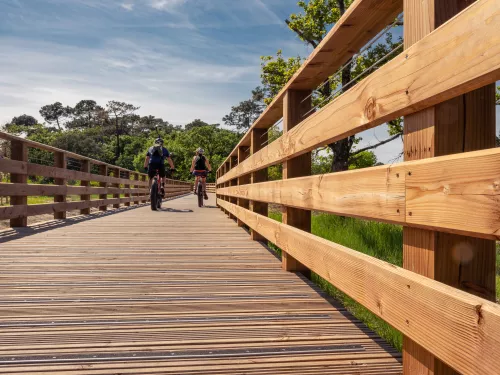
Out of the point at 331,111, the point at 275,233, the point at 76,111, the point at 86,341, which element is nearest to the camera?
the point at 86,341

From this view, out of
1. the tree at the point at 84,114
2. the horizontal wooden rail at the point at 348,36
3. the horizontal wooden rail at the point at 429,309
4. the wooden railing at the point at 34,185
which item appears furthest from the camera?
the tree at the point at 84,114

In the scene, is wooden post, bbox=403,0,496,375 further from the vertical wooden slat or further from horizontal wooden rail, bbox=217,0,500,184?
the vertical wooden slat

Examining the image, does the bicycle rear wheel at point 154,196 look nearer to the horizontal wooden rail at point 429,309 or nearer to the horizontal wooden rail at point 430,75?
the horizontal wooden rail at point 430,75

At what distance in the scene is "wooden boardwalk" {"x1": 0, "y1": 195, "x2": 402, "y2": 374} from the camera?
66.2 inches

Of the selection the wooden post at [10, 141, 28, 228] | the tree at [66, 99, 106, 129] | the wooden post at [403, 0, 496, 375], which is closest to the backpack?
the wooden post at [10, 141, 28, 228]

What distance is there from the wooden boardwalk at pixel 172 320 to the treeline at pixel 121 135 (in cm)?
5937

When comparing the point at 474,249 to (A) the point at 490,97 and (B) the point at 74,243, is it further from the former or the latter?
(B) the point at 74,243

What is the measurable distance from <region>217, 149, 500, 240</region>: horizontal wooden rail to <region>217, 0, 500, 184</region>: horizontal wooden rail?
192mm

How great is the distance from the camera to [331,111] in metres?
2.23

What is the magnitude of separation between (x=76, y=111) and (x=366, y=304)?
140 metres

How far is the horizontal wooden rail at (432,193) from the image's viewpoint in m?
1.05

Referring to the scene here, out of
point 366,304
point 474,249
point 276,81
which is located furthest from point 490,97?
point 276,81

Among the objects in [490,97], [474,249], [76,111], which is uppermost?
[76,111]

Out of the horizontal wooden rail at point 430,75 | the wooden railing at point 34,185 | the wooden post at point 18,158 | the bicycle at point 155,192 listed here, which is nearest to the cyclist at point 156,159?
Result: the bicycle at point 155,192
